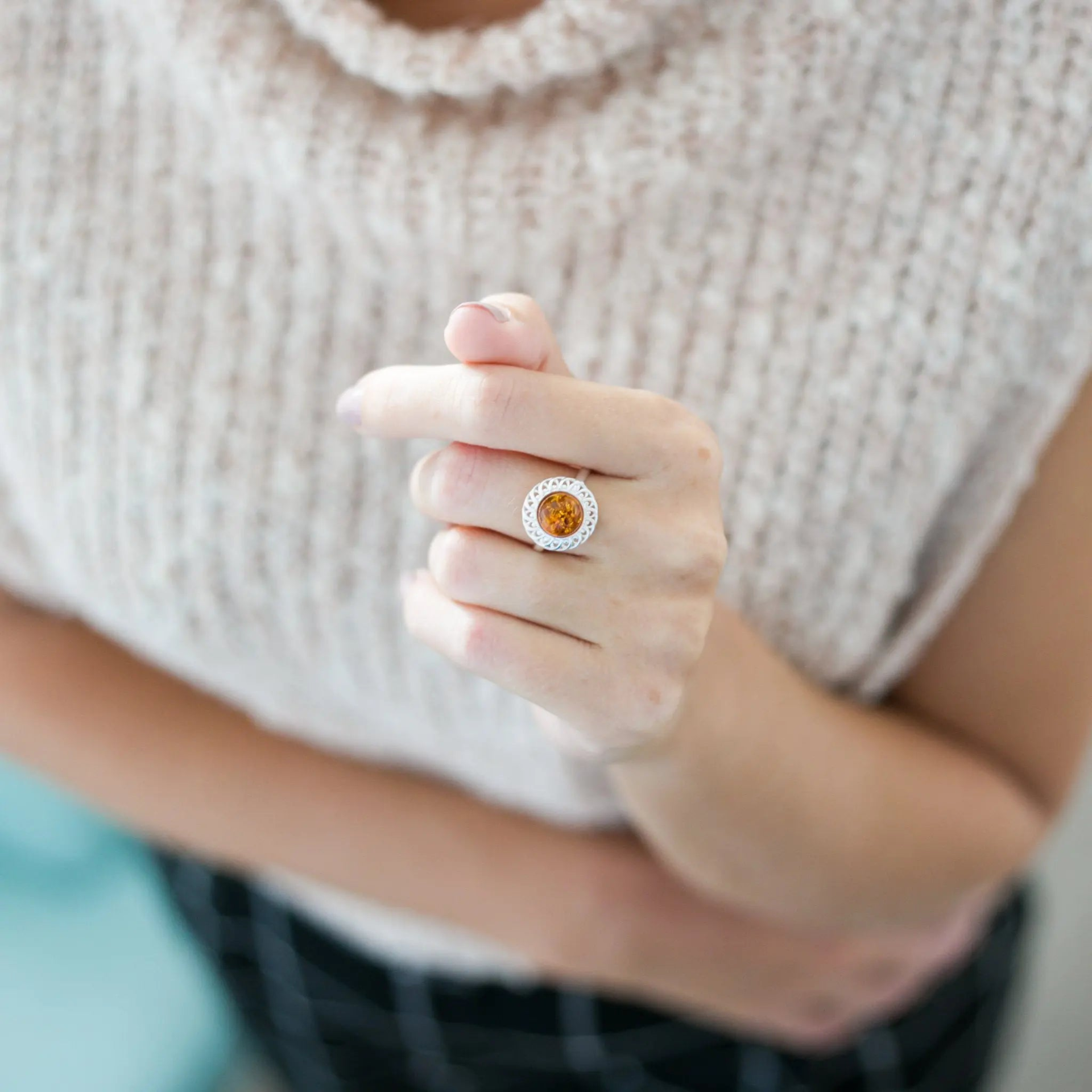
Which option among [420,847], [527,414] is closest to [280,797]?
[420,847]

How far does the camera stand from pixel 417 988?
0.78 meters

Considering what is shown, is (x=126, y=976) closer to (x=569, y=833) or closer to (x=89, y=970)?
(x=89, y=970)

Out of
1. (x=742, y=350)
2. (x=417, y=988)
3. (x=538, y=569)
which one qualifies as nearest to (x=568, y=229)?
(x=742, y=350)

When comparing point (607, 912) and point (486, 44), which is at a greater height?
point (486, 44)

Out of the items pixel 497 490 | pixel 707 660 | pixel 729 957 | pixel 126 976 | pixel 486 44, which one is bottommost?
pixel 126 976

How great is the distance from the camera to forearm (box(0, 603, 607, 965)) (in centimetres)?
67

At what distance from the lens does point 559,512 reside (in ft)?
1.04

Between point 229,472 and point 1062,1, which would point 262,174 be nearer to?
point 229,472

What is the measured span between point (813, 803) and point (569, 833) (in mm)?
216

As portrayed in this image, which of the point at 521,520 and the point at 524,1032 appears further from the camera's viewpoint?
the point at 524,1032

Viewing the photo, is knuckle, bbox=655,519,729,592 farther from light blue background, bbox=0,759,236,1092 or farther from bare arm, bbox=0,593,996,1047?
light blue background, bbox=0,759,236,1092

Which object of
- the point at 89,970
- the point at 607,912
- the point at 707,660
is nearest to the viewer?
the point at 707,660

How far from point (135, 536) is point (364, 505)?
0.13 m

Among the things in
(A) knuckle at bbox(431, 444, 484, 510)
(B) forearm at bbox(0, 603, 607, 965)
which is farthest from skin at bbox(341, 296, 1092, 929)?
(B) forearm at bbox(0, 603, 607, 965)
